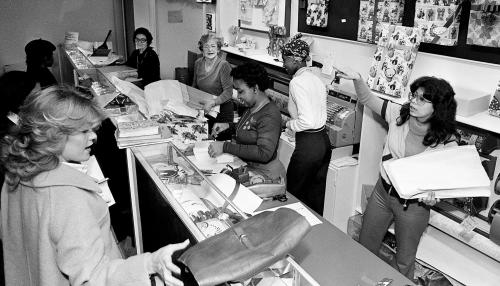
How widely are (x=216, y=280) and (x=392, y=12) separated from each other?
2.82 meters

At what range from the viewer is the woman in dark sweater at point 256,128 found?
110 inches

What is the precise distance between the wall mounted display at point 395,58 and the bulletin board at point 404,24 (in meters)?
0.17

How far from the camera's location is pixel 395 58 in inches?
122

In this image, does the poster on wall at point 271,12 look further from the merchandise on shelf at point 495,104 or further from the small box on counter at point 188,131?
the merchandise on shelf at point 495,104

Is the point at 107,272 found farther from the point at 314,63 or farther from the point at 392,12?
the point at 314,63

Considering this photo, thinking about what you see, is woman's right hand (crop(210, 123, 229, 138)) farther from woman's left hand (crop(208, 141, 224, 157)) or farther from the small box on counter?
woman's left hand (crop(208, 141, 224, 157))

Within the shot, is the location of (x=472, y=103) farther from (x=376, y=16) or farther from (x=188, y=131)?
(x=188, y=131)

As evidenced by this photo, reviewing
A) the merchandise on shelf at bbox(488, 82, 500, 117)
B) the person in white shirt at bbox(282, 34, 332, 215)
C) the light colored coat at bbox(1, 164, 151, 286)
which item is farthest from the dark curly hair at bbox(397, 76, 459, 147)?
the light colored coat at bbox(1, 164, 151, 286)

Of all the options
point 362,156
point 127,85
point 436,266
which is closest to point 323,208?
point 362,156

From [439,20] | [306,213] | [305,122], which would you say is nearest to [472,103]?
[439,20]

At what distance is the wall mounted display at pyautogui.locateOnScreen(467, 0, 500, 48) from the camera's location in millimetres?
2514

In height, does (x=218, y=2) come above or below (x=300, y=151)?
above

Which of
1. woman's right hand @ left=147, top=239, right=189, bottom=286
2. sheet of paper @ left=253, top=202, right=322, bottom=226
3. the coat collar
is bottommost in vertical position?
sheet of paper @ left=253, top=202, right=322, bottom=226

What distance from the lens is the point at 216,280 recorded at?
1.19 m
